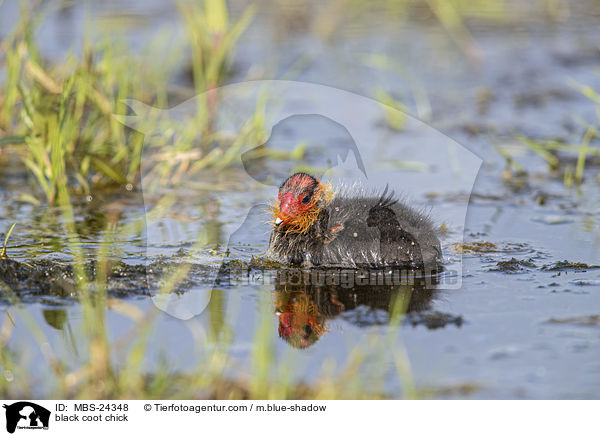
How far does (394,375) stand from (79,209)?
329 centimetres

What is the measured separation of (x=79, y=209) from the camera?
625cm

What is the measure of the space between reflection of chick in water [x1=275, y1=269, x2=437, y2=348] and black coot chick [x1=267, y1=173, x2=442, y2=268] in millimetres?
166

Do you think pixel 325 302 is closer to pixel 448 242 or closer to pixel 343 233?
pixel 343 233

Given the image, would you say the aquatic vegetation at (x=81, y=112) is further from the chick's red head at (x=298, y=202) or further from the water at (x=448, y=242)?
the chick's red head at (x=298, y=202)

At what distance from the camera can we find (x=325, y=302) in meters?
4.55

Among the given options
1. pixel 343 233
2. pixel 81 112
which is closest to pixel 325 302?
A: pixel 343 233

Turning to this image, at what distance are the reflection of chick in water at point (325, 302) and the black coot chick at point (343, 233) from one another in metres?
0.17

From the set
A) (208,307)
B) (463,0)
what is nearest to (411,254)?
(208,307)
